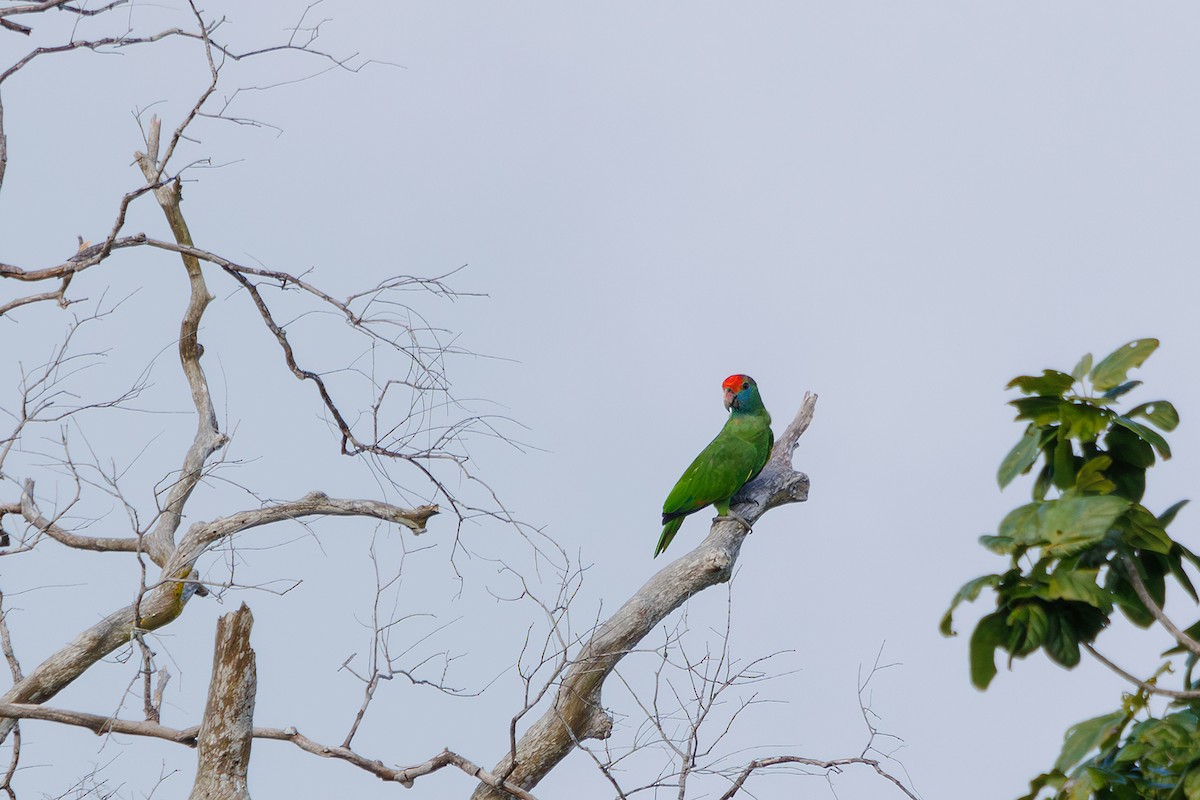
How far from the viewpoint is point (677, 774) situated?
14.4 ft

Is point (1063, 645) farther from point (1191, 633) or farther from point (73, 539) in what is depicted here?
point (73, 539)

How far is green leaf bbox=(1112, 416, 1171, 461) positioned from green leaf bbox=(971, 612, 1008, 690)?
57cm

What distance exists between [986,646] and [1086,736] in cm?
47

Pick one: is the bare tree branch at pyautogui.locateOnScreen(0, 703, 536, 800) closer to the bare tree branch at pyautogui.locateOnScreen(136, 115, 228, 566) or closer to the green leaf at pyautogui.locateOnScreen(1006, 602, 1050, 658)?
the bare tree branch at pyautogui.locateOnScreen(136, 115, 228, 566)

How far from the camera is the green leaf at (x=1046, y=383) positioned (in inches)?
102

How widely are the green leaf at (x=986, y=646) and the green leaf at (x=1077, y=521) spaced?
202mm

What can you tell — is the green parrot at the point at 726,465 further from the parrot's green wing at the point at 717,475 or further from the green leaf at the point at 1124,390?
the green leaf at the point at 1124,390

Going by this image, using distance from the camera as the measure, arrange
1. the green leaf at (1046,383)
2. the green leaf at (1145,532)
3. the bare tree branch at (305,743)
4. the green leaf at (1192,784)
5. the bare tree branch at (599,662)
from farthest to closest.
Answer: the bare tree branch at (599,662)
the bare tree branch at (305,743)
the green leaf at (1046,383)
the green leaf at (1145,532)
the green leaf at (1192,784)

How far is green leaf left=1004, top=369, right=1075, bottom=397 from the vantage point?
102 inches

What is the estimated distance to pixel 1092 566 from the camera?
8.48 ft

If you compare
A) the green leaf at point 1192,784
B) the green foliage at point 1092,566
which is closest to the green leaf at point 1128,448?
the green foliage at point 1092,566

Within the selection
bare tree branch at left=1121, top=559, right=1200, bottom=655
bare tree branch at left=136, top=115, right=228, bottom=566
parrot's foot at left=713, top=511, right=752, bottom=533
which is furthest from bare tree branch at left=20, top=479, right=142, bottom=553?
bare tree branch at left=1121, top=559, right=1200, bottom=655

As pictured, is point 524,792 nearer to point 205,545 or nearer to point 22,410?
point 205,545

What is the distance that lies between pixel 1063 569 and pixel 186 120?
4487 millimetres
